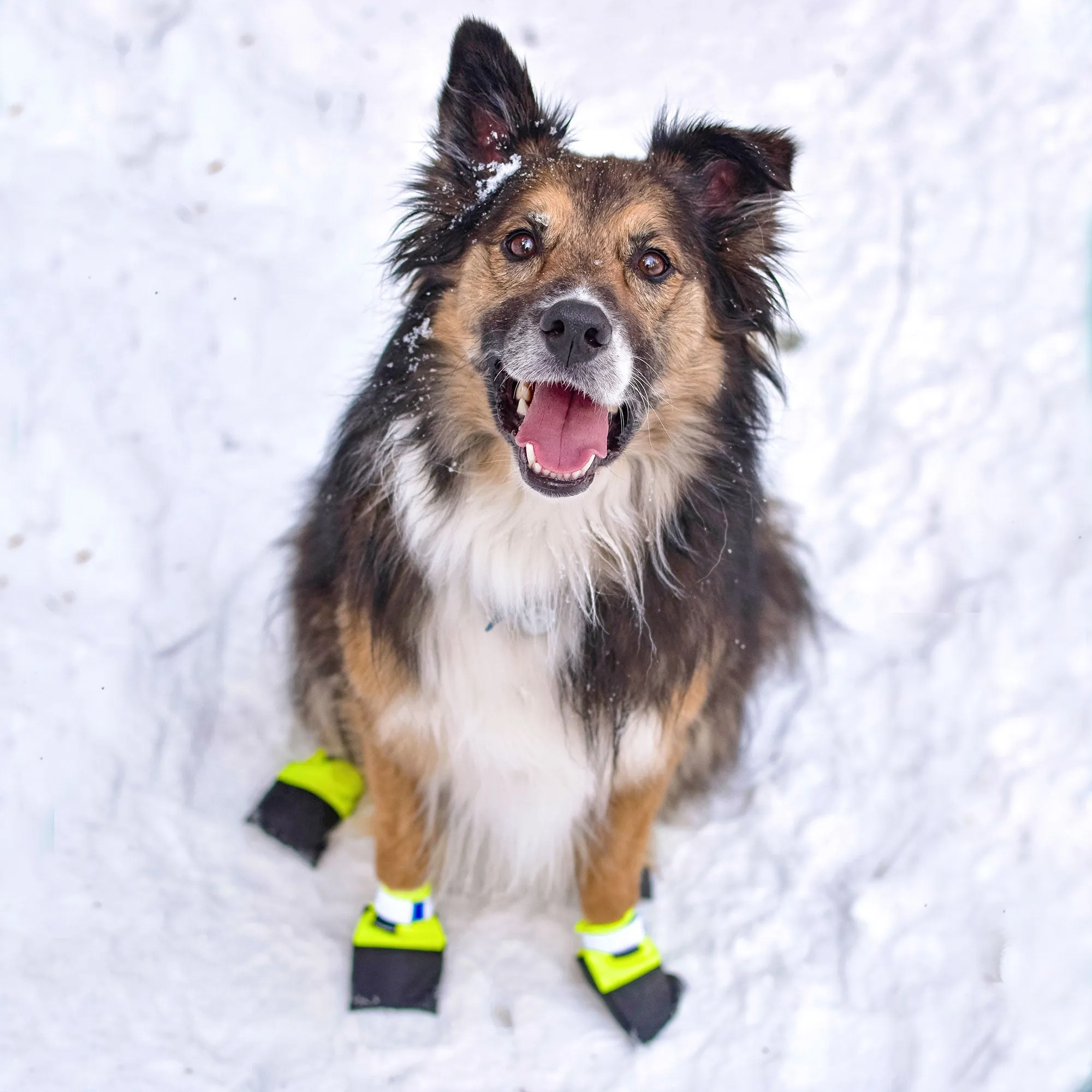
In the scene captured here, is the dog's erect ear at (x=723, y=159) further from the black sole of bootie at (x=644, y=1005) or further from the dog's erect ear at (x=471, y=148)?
the black sole of bootie at (x=644, y=1005)

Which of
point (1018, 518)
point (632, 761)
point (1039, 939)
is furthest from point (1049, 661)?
point (632, 761)

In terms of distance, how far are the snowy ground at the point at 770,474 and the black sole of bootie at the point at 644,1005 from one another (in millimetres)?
68

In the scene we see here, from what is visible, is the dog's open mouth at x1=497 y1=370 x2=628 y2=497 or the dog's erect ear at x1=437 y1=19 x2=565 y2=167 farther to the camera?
the dog's erect ear at x1=437 y1=19 x2=565 y2=167

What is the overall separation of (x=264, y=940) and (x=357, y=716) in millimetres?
764

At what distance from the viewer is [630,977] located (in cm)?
306

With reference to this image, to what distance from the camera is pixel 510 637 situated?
2623 millimetres

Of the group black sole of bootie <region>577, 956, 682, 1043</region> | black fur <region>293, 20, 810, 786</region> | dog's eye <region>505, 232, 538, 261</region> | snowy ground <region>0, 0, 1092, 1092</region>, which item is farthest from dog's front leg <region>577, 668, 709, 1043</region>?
dog's eye <region>505, 232, 538, 261</region>

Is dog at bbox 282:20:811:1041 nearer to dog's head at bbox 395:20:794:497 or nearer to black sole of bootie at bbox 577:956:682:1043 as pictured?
dog's head at bbox 395:20:794:497

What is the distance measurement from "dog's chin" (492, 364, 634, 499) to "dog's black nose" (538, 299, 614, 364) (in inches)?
6.9

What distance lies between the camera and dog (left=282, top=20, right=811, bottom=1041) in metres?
2.53

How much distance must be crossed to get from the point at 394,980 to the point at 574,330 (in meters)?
1.89

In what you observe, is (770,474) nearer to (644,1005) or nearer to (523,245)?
(523,245)

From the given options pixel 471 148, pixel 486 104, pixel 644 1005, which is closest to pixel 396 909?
pixel 644 1005

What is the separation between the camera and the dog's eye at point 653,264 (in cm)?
260
